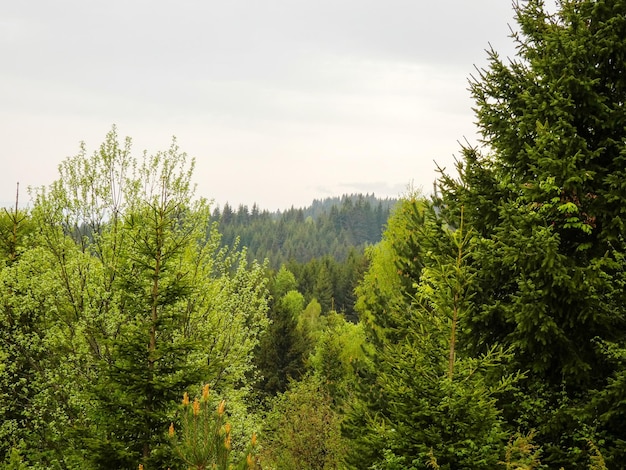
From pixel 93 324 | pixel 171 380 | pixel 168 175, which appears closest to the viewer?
pixel 171 380

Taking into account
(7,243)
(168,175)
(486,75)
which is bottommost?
(7,243)

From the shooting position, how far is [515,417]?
820cm

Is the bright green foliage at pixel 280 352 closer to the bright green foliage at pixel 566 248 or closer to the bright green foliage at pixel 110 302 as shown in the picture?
the bright green foliage at pixel 110 302

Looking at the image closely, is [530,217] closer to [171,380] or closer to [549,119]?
[549,119]

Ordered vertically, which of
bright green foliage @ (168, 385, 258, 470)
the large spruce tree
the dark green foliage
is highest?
the large spruce tree

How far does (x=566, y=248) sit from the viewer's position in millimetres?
8195

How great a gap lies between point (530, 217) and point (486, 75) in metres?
3.31

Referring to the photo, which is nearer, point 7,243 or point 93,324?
point 93,324

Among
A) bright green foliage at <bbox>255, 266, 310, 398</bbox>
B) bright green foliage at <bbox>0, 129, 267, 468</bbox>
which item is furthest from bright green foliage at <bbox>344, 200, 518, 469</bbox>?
bright green foliage at <bbox>255, 266, 310, 398</bbox>

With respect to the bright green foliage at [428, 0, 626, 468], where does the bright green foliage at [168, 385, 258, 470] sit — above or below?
below

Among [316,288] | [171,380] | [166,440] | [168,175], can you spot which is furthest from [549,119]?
[316,288]

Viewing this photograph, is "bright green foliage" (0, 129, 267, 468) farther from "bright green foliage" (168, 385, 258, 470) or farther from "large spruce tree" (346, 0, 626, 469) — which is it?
"large spruce tree" (346, 0, 626, 469)

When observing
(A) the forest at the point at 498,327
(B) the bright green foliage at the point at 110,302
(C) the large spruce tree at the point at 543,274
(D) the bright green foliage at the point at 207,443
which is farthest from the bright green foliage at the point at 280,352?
(D) the bright green foliage at the point at 207,443

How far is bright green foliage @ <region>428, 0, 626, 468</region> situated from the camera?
7203 mm
